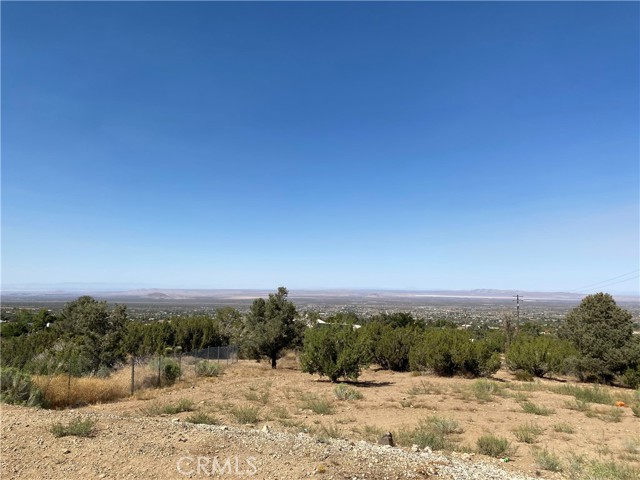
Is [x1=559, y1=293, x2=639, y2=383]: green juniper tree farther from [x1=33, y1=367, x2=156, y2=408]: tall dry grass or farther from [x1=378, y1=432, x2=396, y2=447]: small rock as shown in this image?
[x1=33, y1=367, x2=156, y2=408]: tall dry grass

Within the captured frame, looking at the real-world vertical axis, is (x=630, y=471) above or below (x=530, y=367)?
above

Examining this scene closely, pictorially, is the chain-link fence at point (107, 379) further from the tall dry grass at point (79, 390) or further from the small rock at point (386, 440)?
the small rock at point (386, 440)

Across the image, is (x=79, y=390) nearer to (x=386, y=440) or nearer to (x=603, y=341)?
(x=386, y=440)

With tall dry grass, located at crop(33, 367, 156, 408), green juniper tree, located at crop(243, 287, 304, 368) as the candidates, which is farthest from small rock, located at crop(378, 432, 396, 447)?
green juniper tree, located at crop(243, 287, 304, 368)

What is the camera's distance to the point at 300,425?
10.6m

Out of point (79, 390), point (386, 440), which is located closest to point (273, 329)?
point (79, 390)

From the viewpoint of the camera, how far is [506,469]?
7406 mm

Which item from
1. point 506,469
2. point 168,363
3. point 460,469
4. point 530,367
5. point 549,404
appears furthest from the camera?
point 530,367

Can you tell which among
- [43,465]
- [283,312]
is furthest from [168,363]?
[43,465]

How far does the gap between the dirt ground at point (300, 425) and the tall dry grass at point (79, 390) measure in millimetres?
730

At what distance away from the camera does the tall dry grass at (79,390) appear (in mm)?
12445

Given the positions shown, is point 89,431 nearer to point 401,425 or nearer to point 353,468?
point 353,468

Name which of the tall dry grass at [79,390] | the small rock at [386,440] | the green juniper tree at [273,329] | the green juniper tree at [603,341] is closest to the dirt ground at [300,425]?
the small rock at [386,440]

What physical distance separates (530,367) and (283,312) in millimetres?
17186
